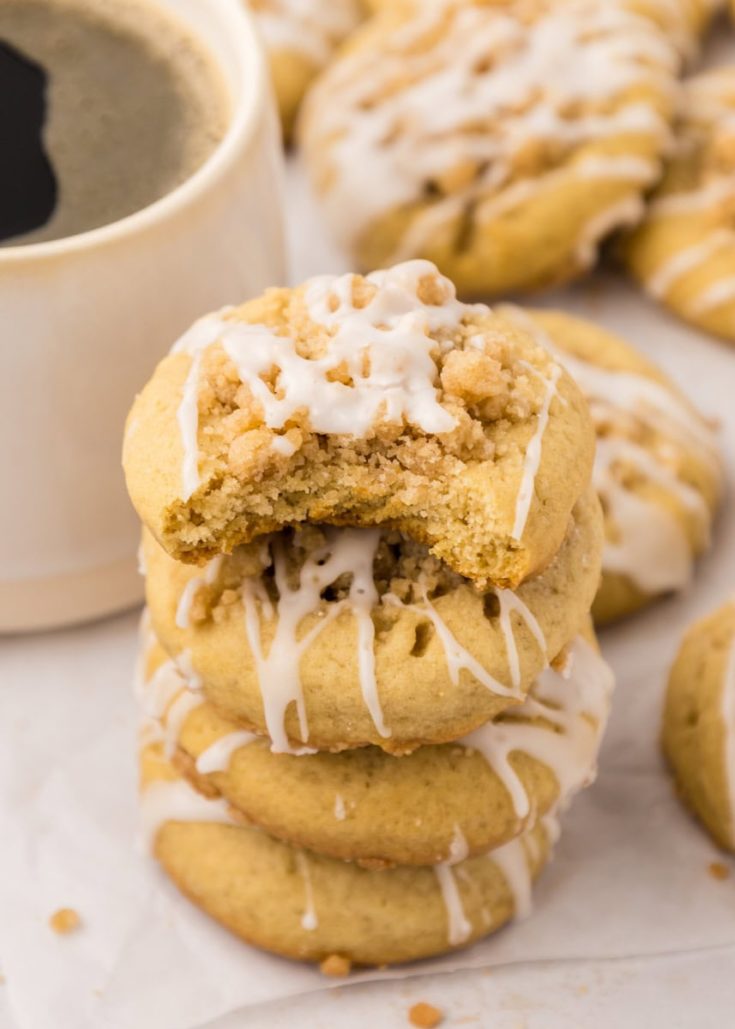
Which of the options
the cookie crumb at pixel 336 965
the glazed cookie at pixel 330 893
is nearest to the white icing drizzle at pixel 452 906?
the glazed cookie at pixel 330 893

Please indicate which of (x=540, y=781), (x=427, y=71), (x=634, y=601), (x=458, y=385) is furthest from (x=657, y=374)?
(x=458, y=385)

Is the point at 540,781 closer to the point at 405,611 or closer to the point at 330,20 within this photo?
the point at 405,611

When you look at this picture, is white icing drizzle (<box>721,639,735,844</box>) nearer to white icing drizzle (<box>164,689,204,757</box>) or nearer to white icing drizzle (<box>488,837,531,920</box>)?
white icing drizzle (<box>488,837,531,920</box>)

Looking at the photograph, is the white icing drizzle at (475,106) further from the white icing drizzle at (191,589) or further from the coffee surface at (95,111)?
the white icing drizzle at (191,589)

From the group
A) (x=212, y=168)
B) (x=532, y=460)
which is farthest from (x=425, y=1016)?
(x=212, y=168)

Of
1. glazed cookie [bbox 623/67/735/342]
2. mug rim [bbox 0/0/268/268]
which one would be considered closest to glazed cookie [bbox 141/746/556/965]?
mug rim [bbox 0/0/268/268]

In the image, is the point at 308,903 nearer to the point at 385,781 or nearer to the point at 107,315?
the point at 385,781

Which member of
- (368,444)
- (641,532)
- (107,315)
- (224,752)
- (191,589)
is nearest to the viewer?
(368,444)
